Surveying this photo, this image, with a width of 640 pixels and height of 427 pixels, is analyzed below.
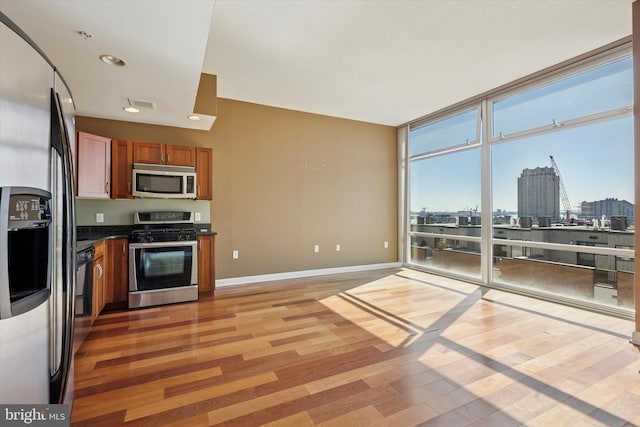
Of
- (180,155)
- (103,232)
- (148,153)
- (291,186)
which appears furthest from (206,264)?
(291,186)

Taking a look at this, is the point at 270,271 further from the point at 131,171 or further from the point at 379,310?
the point at 131,171

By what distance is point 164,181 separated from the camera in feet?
12.9

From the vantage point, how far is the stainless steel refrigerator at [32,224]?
2.58 ft

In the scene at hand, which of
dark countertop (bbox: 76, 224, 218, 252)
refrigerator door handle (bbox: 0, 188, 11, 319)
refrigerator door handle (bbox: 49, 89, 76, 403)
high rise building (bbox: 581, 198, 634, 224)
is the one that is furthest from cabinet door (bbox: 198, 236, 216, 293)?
high rise building (bbox: 581, 198, 634, 224)

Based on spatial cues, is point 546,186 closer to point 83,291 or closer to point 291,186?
point 291,186

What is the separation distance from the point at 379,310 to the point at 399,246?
3014mm

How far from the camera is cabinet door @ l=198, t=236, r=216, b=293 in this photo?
4043 millimetres

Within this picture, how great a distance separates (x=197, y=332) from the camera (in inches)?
114

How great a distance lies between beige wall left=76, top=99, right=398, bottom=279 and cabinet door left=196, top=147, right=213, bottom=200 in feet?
1.38

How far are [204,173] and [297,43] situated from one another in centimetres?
216

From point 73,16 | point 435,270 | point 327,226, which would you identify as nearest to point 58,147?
point 73,16

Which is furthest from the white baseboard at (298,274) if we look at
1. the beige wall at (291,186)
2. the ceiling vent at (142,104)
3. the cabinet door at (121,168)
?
the ceiling vent at (142,104)

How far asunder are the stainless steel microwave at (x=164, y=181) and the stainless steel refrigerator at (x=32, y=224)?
9.21ft

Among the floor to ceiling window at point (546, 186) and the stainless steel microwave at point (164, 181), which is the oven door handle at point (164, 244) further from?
the floor to ceiling window at point (546, 186)
